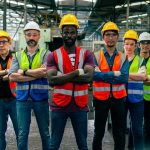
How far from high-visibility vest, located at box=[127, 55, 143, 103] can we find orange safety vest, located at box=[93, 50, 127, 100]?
0.48 meters

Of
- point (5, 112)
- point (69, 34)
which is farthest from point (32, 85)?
point (69, 34)

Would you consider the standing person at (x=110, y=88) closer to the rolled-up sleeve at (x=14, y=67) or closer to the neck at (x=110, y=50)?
the neck at (x=110, y=50)

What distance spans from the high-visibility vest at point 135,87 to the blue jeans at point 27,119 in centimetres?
129

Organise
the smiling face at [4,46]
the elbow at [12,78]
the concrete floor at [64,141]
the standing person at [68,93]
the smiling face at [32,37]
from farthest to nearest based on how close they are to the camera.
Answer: the concrete floor at [64,141], the smiling face at [4,46], the smiling face at [32,37], the elbow at [12,78], the standing person at [68,93]

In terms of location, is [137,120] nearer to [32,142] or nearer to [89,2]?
[32,142]

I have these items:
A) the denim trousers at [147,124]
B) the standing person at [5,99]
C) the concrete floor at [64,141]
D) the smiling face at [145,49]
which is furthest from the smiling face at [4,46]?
the denim trousers at [147,124]

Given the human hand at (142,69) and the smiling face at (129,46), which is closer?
the human hand at (142,69)

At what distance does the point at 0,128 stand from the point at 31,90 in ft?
2.89

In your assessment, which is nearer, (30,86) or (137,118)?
(30,86)

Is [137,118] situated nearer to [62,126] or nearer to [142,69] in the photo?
[142,69]

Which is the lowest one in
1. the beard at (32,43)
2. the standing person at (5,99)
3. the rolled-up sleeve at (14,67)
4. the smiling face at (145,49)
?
the standing person at (5,99)

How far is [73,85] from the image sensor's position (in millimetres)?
4039

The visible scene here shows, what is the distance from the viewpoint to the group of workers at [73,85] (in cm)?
404

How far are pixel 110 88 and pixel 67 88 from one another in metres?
0.75
